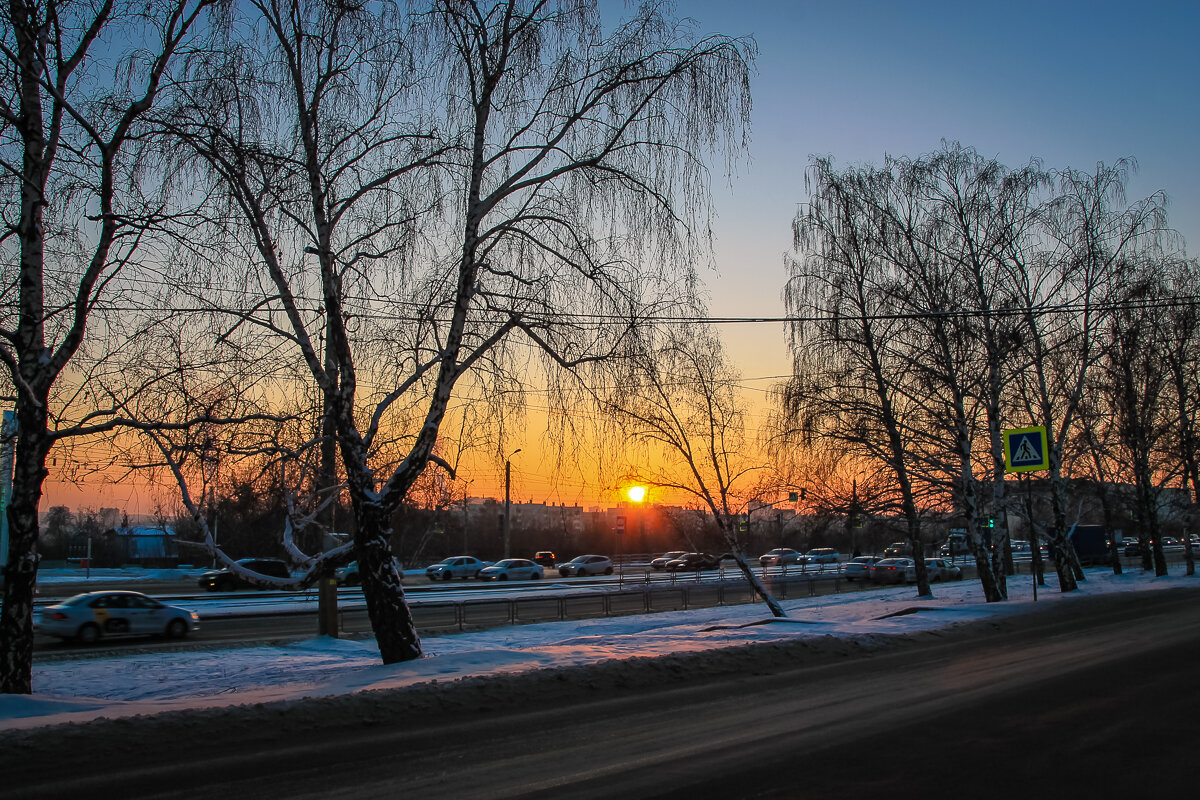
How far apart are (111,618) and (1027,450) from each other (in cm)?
2466

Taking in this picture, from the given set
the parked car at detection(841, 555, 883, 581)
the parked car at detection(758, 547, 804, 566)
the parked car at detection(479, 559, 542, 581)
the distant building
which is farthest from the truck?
the distant building

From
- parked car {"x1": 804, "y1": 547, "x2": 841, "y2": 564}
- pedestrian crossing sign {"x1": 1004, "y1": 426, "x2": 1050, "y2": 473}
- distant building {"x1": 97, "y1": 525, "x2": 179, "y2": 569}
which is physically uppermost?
pedestrian crossing sign {"x1": 1004, "y1": 426, "x2": 1050, "y2": 473}

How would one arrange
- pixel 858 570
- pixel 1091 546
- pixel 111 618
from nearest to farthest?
1. pixel 111 618
2. pixel 858 570
3. pixel 1091 546

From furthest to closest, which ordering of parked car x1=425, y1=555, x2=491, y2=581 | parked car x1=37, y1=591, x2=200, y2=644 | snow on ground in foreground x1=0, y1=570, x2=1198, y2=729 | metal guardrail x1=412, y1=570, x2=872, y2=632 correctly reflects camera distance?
parked car x1=425, y1=555, x2=491, y2=581
metal guardrail x1=412, y1=570, x2=872, y2=632
parked car x1=37, y1=591, x2=200, y2=644
snow on ground in foreground x1=0, y1=570, x2=1198, y2=729

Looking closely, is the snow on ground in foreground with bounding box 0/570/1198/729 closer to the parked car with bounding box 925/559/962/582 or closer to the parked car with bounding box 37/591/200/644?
the parked car with bounding box 37/591/200/644

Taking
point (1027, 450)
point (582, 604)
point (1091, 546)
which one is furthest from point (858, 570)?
point (1027, 450)

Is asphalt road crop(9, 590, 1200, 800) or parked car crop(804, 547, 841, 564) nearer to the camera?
asphalt road crop(9, 590, 1200, 800)

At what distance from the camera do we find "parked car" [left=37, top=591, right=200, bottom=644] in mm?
23234

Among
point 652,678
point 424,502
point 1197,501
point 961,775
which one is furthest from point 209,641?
point 1197,501

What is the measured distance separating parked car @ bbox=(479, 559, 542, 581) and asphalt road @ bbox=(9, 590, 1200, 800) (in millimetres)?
42076

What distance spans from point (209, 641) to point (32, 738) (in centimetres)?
1817

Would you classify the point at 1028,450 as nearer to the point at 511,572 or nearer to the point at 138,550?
the point at 511,572

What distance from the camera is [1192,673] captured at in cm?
1073

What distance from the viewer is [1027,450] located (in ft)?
64.7
